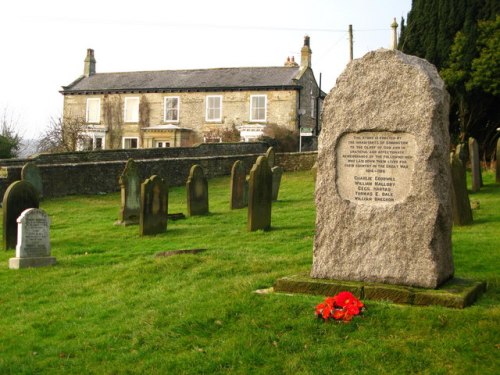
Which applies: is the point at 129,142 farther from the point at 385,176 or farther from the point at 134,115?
the point at 385,176

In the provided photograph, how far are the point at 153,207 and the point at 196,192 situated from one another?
10.3 ft

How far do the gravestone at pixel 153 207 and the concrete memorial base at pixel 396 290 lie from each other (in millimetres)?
6750

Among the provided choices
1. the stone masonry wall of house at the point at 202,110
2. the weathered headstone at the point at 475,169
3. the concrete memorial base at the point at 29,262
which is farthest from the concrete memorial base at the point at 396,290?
the stone masonry wall of house at the point at 202,110

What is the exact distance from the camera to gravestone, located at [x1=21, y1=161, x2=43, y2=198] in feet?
67.8

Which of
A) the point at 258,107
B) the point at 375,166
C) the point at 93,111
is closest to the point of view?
the point at 375,166

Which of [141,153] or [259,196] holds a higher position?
[141,153]

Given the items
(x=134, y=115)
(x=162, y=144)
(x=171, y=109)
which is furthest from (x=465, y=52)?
(x=134, y=115)

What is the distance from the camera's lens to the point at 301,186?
23672mm

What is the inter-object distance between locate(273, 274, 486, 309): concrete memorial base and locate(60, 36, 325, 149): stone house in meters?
32.9

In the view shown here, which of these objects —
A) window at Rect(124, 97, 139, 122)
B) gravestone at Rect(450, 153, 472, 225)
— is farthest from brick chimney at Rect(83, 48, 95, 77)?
gravestone at Rect(450, 153, 472, 225)

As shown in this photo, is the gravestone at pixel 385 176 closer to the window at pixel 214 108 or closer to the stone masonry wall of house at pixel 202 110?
the stone masonry wall of house at pixel 202 110

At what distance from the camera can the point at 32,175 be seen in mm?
21047

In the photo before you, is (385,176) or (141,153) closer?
(385,176)

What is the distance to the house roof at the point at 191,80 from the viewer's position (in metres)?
42.2
